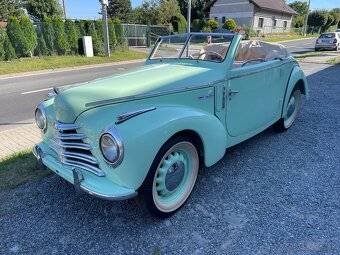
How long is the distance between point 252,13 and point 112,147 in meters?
44.2

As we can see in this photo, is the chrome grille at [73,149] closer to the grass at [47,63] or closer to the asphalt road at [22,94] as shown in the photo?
the asphalt road at [22,94]

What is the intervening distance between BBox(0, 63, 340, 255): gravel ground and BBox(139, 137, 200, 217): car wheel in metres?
0.16

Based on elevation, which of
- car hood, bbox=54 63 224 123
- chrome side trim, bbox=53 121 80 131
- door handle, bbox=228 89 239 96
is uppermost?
car hood, bbox=54 63 224 123

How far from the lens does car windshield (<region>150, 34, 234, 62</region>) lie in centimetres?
361

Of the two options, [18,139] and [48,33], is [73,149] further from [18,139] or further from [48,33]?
[48,33]

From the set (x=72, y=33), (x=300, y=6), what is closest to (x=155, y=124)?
(x=72, y=33)

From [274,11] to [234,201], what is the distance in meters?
49.8

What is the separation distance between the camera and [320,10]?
56.0 metres

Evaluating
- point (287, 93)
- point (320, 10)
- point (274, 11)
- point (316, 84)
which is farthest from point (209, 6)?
point (287, 93)

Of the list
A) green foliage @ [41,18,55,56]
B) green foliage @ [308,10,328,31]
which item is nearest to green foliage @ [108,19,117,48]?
green foliage @ [41,18,55,56]

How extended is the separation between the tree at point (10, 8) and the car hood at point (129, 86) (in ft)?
127

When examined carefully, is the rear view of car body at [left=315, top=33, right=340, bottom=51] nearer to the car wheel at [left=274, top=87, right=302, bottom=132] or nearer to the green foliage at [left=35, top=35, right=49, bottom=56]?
the car wheel at [left=274, top=87, right=302, bottom=132]

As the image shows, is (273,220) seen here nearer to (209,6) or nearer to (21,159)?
(21,159)

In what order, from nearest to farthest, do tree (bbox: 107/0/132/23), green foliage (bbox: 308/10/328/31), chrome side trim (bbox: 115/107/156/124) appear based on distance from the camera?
chrome side trim (bbox: 115/107/156/124), tree (bbox: 107/0/132/23), green foliage (bbox: 308/10/328/31)
